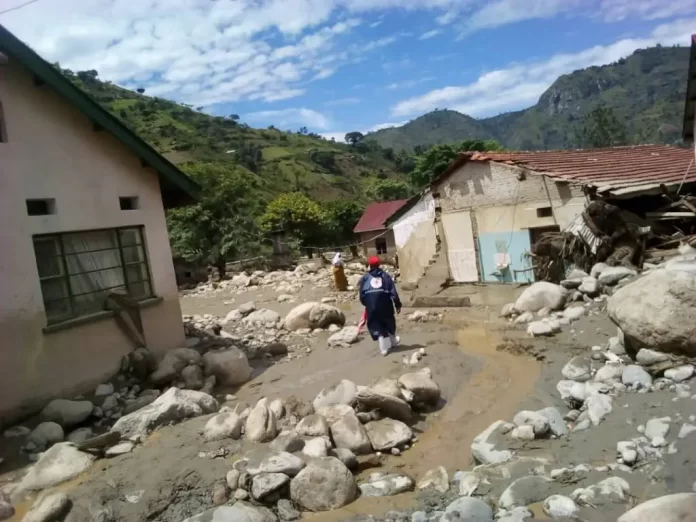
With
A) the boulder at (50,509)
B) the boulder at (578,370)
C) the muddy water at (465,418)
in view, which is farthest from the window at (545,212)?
the boulder at (50,509)

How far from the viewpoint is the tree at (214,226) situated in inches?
1097

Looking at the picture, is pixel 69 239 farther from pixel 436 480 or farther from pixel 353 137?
pixel 353 137

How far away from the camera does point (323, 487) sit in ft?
15.6

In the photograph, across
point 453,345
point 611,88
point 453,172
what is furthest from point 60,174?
point 611,88

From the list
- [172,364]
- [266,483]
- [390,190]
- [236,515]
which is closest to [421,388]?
[266,483]

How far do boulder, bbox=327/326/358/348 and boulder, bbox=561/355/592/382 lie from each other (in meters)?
4.07

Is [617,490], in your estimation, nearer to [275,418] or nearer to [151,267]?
[275,418]

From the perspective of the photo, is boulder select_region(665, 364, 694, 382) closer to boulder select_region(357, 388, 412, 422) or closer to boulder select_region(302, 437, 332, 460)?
boulder select_region(357, 388, 412, 422)

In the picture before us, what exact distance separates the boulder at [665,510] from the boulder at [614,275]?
7.40 meters

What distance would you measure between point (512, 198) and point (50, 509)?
40.6ft

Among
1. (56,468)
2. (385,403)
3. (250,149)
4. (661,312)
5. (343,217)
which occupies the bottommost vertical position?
(385,403)

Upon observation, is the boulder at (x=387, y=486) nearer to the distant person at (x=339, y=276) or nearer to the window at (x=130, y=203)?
the window at (x=130, y=203)

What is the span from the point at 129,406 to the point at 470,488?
4.99 meters

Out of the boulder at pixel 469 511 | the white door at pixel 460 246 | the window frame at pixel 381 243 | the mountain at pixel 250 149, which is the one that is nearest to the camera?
the boulder at pixel 469 511
